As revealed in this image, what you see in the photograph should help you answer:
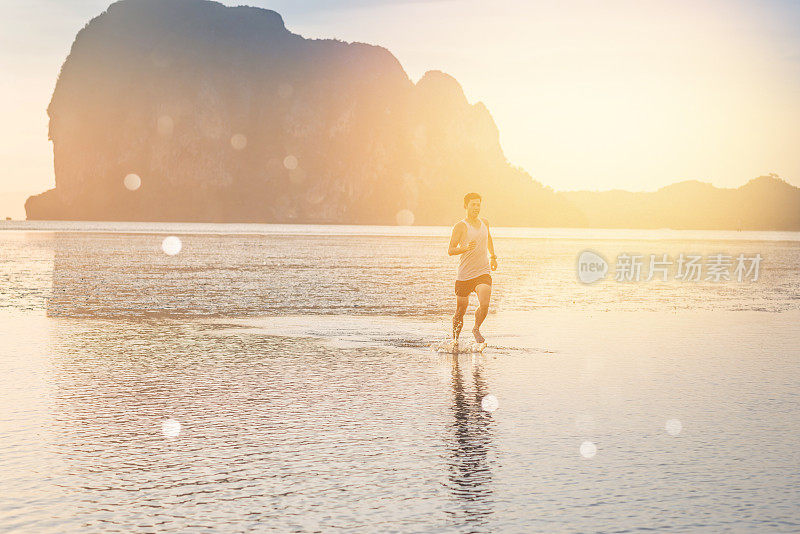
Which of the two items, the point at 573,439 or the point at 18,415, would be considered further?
the point at 18,415

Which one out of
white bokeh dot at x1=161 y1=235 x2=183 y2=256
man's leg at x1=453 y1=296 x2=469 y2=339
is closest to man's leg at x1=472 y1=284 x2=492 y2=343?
man's leg at x1=453 y1=296 x2=469 y2=339

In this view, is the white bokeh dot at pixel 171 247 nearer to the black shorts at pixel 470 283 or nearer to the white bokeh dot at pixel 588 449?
the black shorts at pixel 470 283

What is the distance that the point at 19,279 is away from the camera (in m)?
23.8

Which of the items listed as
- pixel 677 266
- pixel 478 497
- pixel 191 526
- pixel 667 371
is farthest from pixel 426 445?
pixel 677 266

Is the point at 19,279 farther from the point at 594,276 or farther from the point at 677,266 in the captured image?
the point at 677,266

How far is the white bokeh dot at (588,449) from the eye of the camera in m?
A: 6.34

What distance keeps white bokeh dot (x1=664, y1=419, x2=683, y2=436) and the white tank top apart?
508cm

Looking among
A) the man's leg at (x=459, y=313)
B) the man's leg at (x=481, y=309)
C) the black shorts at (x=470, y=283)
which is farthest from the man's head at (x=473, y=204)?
the man's leg at (x=459, y=313)

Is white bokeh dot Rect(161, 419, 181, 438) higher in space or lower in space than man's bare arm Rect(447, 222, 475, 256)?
lower

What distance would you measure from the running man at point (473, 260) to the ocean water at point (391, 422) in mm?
544

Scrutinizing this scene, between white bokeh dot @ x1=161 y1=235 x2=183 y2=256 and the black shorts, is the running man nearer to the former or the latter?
the black shorts

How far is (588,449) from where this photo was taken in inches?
257

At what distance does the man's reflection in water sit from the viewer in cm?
505

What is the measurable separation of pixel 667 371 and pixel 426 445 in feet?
14.9
